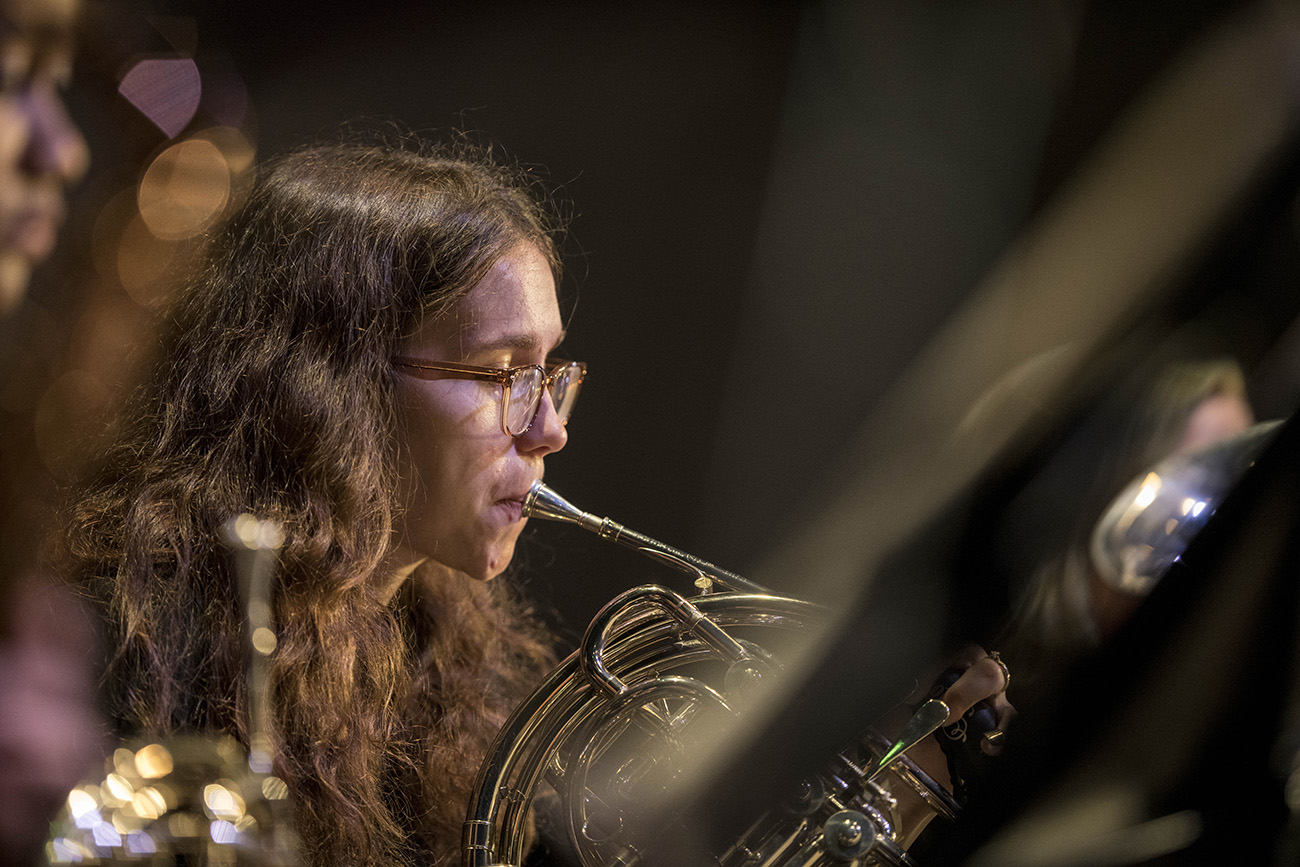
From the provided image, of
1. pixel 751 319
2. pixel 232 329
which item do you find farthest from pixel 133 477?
pixel 751 319

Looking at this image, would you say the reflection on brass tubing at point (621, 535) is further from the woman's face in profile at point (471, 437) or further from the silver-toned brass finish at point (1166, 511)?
the silver-toned brass finish at point (1166, 511)

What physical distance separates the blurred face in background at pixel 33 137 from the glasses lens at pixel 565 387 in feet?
2.52

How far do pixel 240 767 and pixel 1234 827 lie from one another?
34.5 inches

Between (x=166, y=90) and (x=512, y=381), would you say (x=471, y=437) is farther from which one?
(x=166, y=90)

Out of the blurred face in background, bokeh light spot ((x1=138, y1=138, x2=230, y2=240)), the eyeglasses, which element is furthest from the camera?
bokeh light spot ((x1=138, y1=138, x2=230, y2=240))

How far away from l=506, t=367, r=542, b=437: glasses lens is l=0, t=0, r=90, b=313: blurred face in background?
753 millimetres

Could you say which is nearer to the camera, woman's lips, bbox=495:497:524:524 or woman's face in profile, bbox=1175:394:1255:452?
woman's face in profile, bbox=1175:394:1255:452

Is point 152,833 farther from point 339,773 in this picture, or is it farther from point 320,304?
point 320,304

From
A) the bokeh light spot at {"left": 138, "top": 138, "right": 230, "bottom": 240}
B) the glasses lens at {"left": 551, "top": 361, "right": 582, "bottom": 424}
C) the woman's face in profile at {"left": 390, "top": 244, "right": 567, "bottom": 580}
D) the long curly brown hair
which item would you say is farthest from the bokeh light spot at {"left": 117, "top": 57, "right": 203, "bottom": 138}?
the glasses lens at {"left": 551, "top": 361, "right": 582, "bottom": 424}

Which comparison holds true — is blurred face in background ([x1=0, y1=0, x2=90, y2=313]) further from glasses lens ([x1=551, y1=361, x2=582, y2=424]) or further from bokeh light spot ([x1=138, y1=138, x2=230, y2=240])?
glasses lens ([x1=551, y1=361, x2=582, y2=424])

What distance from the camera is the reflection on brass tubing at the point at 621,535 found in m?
0.92

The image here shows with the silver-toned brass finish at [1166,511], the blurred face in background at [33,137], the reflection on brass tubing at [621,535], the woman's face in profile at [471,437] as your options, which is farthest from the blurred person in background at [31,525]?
the silver-toned brass finish at [1166,511]

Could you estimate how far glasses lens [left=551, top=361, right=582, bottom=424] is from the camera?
3.47 ft

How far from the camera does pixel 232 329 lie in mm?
992
